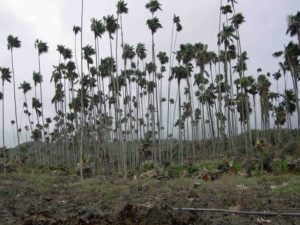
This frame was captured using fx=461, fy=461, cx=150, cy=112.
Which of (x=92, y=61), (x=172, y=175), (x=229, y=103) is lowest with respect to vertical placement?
(x=172, y=175)

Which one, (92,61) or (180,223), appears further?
(92,61)

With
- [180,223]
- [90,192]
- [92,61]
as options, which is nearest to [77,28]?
[92,61]

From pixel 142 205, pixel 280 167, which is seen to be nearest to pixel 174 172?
pixel 280 167

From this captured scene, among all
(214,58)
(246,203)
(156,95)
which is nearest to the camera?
(246,203)

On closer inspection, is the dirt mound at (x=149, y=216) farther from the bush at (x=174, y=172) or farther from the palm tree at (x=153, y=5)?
the palm tree at (x=153, y=5)

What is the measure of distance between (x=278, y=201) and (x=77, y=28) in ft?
148

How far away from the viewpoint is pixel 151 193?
1078 inches

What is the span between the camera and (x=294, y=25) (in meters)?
53.0

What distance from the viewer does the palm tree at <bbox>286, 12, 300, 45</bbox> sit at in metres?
52.6

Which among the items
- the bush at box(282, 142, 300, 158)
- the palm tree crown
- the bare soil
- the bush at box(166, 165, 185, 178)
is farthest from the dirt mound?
the palm tree crown

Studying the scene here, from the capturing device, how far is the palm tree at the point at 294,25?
52.6m

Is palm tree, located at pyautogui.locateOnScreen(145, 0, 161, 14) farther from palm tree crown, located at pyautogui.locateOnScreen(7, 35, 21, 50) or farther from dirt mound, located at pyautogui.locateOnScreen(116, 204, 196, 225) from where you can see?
dirt mound, located at pyautogui.locateOnScreen(116, 204, 196, 225)

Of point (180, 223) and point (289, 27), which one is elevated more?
point (289, 27)

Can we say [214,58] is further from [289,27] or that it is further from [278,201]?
[278,201]
